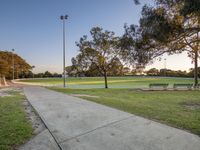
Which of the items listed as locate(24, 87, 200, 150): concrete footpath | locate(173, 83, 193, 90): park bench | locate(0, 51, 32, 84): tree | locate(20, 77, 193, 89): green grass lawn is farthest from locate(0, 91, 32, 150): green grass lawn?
locate(0, 51, 32, 84): tree

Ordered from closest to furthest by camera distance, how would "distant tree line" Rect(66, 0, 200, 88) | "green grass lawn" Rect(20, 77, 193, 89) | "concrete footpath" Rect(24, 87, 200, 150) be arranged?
"concrete footpath" Rect(24, 87, 200, 150) < "distant tree line" Rect(66, 0, 200, 88) < "green grass lawn" Rect(20, 77, 193, 89)

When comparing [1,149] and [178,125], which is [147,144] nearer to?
[178,125]

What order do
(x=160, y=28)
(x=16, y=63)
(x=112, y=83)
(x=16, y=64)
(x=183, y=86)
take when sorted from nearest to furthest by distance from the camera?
(x=160, y=28) → (x=183, y=86) → (x=112, y=83) → (x=16, y=63) → (x=16, y=64)

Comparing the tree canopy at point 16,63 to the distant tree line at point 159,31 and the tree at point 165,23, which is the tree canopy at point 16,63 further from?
the tree at point 165,23

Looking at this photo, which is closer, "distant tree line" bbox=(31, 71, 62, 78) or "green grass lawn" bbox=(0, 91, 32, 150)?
"green grass lawn" bbox=(0, 91, 32, 150)

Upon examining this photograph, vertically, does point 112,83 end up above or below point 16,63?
below

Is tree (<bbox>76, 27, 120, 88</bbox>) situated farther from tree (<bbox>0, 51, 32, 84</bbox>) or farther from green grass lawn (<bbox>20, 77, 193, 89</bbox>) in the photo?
tree (<bbox>0, 51, 32, 84</bbox>)

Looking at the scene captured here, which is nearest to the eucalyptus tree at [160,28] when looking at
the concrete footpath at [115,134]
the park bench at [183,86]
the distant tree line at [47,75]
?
the concrete footpath at [115,134]

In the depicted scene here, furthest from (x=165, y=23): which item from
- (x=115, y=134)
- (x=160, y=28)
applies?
(x=115, y=134)

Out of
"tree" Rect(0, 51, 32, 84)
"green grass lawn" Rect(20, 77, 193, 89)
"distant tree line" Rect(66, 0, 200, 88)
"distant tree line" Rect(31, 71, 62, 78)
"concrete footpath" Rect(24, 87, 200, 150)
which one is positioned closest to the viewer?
"concrete footpath" Rect(24, 87, 200, 150)

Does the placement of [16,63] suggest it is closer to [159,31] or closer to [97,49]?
[97,49]

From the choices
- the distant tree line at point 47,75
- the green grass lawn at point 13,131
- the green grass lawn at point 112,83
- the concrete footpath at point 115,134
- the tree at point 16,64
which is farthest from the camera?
the distant tree line at point 47,75

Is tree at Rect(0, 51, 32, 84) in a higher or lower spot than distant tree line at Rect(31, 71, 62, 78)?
higher

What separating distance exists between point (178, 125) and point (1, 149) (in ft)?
15.6
